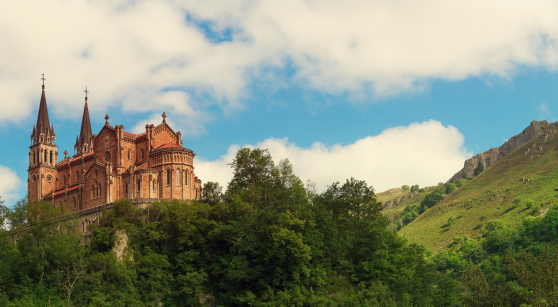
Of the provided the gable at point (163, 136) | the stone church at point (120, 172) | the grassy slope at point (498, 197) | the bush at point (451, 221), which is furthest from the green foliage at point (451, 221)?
the gable at point (163, 136)

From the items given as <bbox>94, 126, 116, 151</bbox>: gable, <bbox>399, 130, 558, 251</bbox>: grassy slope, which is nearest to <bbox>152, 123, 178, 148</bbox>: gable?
<bbox>94, 126, 116, 151</bbox>: gable

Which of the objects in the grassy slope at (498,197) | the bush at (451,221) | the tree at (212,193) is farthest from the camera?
the bush at (451,221)

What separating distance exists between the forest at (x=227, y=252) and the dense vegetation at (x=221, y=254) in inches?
4.6

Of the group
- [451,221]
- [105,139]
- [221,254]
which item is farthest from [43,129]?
[451,221]

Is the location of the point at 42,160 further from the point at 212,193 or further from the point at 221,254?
the point at 221,254

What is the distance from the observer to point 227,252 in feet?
225

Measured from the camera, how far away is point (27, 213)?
A: 6788 cm

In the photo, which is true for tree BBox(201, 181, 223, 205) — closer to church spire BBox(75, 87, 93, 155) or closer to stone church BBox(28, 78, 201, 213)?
stone church BBox(28, 78, 201, 213)

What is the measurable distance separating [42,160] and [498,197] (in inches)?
4761

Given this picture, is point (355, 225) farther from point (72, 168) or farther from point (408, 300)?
point (72, 168)

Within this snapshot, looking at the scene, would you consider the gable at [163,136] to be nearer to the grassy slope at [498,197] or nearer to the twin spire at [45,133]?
the twin spire at [45,133]

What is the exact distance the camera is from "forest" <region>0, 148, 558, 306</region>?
62.5 m

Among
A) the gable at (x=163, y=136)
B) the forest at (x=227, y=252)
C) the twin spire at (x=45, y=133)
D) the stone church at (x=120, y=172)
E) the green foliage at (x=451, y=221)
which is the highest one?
the twin spire at (x=45, y=133)

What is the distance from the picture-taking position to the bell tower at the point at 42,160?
93750mm
